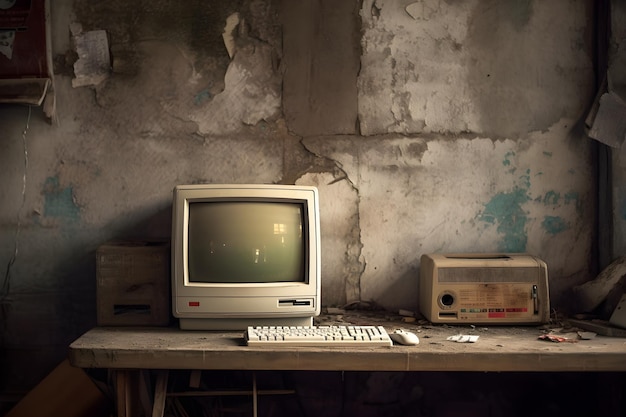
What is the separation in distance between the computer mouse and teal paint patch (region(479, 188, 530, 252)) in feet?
2.69

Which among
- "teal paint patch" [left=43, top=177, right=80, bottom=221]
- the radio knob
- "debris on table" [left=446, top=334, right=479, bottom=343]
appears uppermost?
"teal paint patch" [left=43, top=177, right=80, bottom=221]

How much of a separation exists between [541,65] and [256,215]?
4.84 ft

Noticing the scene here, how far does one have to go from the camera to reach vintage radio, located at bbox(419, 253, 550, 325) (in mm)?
2699

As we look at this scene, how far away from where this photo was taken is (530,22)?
119 inches

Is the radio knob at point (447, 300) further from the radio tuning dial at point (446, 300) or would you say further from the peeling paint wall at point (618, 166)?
the peeling paint wall at point (618, 166)

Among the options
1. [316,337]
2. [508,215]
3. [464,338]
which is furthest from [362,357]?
[508,215]

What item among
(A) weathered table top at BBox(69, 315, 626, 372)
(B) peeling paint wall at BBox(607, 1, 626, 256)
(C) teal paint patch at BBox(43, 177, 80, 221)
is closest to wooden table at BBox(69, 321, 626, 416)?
(A) weathered table top at BBox(69, 315, 626, 372)

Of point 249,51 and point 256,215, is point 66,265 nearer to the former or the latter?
point 256,215

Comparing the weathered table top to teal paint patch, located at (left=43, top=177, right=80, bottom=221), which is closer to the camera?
the weathered table top

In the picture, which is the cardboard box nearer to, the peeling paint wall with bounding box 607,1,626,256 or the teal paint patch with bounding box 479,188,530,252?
the teal paint patch with bounding box 479,188,530,252

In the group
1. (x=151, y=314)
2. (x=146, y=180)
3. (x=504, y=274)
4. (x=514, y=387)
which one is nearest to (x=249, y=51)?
(x=146, y=180)

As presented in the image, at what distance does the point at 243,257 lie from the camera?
2.63 m

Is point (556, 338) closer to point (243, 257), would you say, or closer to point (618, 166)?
point (618, 166)

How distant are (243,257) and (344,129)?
798mm
